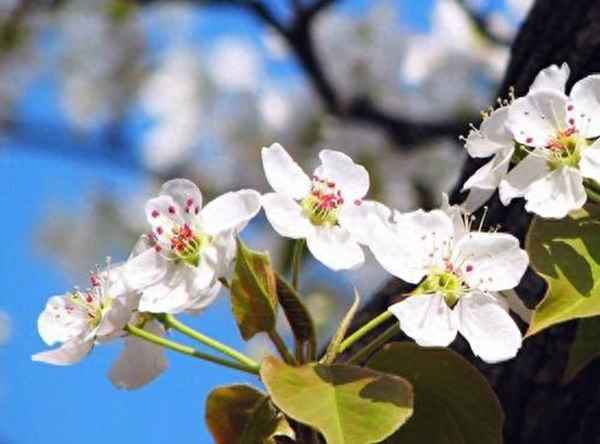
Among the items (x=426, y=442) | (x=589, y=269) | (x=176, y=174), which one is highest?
(x=589, y=269)

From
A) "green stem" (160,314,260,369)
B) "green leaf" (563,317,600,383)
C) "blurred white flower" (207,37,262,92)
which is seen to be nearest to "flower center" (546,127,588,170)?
"green leaf" (563,317,600,383)

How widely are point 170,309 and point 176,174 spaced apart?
2.64m

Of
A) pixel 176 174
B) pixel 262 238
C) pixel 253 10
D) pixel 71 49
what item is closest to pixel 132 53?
pixel 71 49

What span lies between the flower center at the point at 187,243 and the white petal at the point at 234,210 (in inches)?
0.6

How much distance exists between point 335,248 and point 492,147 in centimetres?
12

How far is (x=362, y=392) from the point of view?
87 centimetres

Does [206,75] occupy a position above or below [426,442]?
below

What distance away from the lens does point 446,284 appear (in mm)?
906

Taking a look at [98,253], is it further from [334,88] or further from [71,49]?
[334,88]

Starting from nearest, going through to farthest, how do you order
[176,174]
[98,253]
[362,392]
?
[362,392] → [176,174] → [98,253]

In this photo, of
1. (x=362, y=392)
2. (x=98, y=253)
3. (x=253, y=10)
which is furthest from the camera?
(x=98, y=253)

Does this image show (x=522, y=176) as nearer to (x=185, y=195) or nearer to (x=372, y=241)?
(x=372, y=241)

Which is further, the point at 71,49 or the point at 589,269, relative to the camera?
the point at 71,49

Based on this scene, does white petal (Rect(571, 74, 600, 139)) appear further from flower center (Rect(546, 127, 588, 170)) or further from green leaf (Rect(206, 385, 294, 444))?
green leaf (Rect(206, 385, 294, 444))
